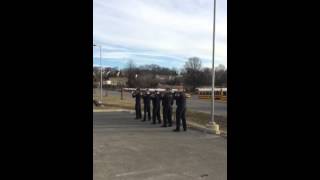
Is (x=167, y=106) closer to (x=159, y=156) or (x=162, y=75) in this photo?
(x=159, y=156)

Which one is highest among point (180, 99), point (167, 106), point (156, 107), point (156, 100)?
point (180, 99)

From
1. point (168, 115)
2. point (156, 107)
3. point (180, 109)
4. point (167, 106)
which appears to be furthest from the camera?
point (156, 107)

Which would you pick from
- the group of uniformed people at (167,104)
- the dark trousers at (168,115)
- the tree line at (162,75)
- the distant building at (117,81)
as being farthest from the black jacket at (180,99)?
the distant building at (117,81)

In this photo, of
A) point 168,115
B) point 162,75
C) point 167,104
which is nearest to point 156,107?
point 168,115

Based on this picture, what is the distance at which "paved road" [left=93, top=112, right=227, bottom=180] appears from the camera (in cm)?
795

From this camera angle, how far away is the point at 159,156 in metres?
10.1
